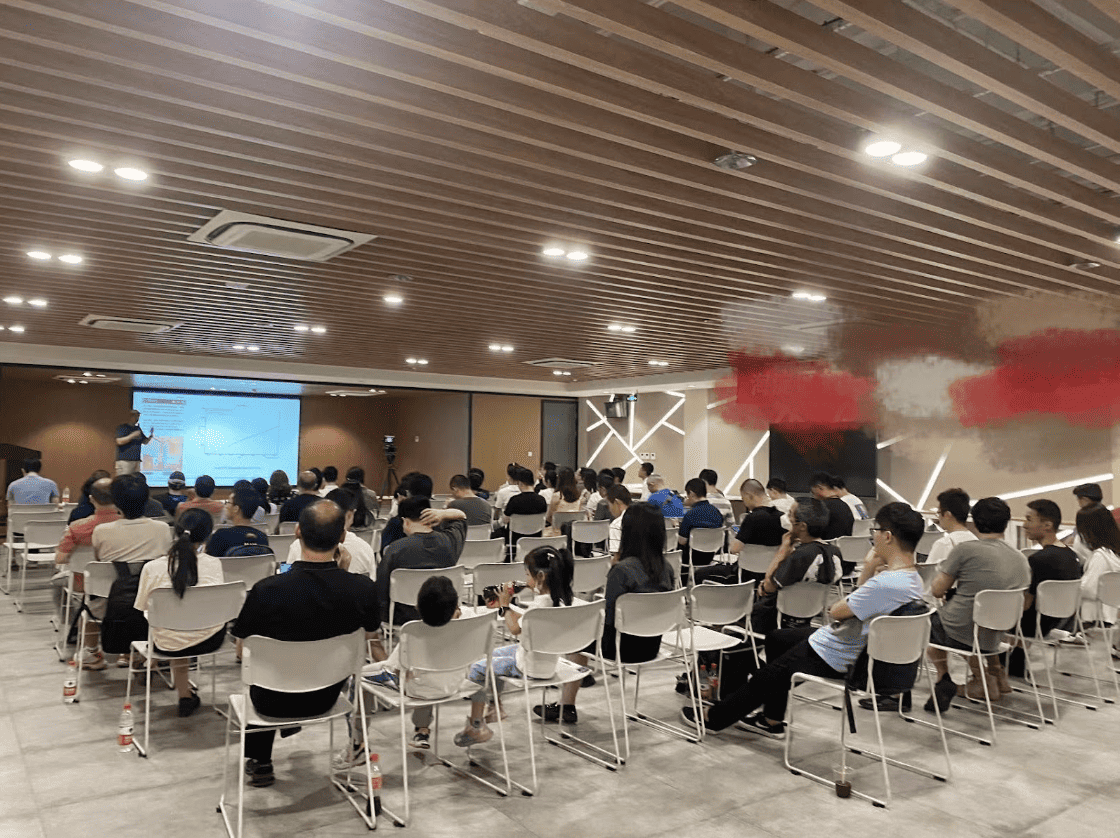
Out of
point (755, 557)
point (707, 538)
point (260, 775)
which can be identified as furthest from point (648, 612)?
point (707, 538)

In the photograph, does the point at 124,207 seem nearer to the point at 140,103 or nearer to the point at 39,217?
the point at 39,217

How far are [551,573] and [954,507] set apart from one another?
2747 mm

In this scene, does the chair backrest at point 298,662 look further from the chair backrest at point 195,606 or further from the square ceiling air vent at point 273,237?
the square ceiling air vent at point 273,237

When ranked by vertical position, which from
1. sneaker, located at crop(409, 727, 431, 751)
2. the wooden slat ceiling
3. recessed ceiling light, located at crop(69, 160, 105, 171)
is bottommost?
sneaker, located at crop(409, 727, 431, 751)

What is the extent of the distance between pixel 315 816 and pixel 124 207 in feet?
12.1

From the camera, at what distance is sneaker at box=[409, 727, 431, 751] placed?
4082mm

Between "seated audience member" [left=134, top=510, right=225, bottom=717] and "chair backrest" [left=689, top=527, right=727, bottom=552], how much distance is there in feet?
14.2

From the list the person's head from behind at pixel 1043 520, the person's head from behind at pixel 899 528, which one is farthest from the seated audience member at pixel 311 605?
the person's head from behind at pixel 1043 520

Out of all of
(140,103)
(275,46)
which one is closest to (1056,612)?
(275,46)

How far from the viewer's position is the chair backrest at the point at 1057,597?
4.83 metres

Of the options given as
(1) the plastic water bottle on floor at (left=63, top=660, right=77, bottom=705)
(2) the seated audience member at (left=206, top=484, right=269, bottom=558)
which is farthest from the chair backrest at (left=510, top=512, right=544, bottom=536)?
(1) the plastic water bottle on floor at (left=63, top=660, right=77, bottom=705)

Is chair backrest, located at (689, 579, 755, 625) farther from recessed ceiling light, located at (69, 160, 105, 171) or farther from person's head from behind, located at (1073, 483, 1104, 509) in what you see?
recessed ceiling light, located at (69, 160, 105, 171)

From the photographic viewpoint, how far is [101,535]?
189 inches

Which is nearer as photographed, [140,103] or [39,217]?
[140,103]
